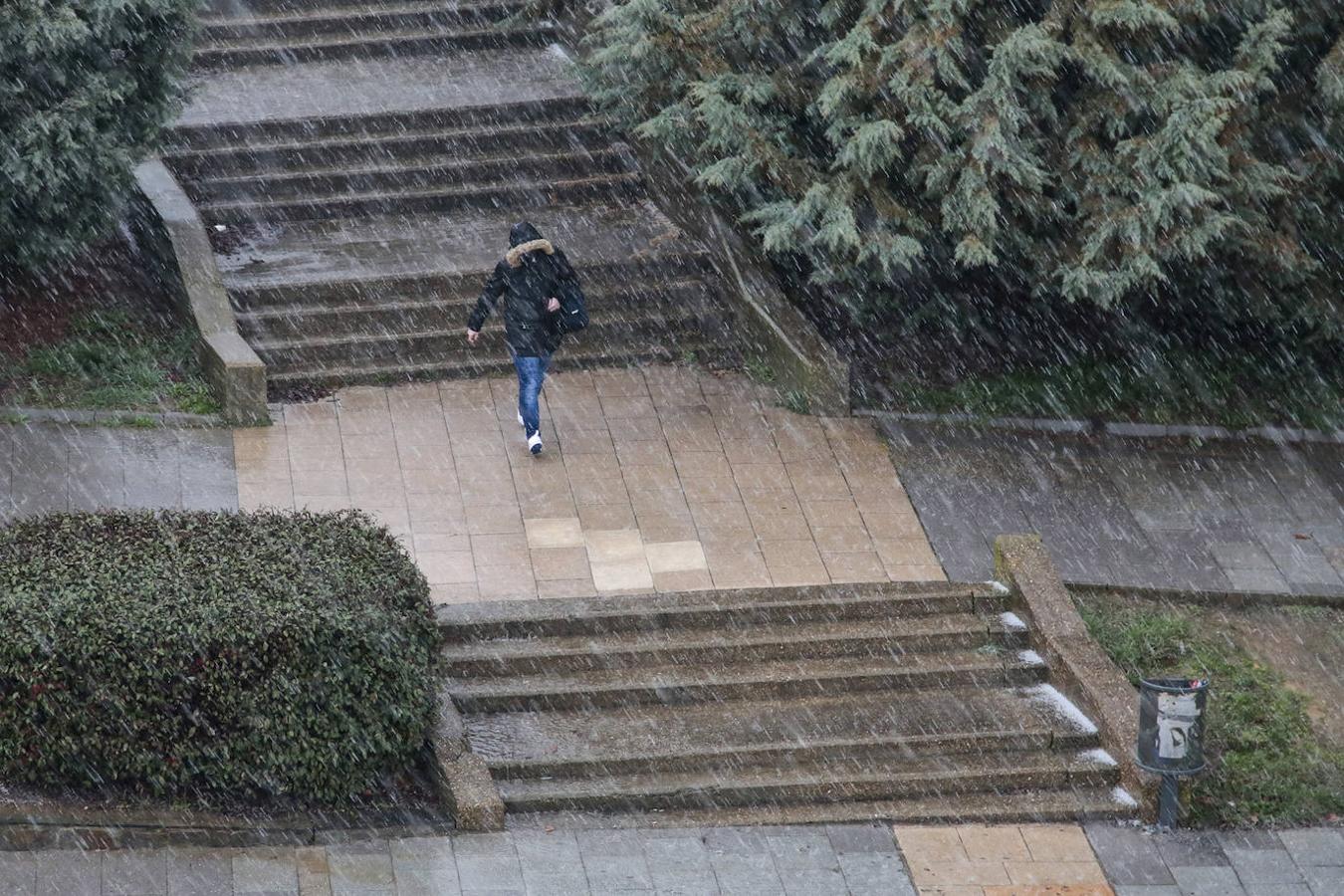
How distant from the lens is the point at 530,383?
13.0m

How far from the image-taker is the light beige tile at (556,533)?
1224 centimetres

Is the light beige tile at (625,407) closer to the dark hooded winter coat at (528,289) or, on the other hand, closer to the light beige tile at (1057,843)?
the dark hooded winter coat at (528,289)

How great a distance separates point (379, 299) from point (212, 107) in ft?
10.9

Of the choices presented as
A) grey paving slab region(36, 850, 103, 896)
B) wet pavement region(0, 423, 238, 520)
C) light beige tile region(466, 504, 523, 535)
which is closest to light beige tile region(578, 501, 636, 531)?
light beige tile region(466, 504, 523, 535)

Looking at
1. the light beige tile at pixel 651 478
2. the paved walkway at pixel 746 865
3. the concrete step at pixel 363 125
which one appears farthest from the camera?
the concrete step at pixel 363 125

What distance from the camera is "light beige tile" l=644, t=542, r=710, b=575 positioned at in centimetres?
1205

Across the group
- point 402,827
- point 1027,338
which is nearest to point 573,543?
point 402,827

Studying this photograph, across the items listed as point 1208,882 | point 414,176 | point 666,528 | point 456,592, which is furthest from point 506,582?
point 414,176

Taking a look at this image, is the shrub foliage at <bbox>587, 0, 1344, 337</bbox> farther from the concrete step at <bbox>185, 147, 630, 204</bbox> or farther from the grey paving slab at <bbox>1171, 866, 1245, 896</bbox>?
the grey paving slab at <bbox>1171, 866, 1245, 896</bbox>

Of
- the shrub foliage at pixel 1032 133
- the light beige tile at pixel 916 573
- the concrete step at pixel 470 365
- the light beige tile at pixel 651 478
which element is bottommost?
the concrete step at pixel 470 365

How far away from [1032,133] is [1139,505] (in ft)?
8.58

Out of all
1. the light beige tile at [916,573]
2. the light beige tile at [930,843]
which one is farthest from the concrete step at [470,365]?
the light beige tile at [930,843]

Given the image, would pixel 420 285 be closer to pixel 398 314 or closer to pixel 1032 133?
pixel 398 314

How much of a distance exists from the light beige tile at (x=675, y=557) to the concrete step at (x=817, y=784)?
173cm
